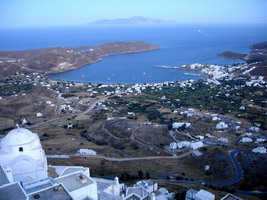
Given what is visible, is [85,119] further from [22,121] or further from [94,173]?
[94,173]

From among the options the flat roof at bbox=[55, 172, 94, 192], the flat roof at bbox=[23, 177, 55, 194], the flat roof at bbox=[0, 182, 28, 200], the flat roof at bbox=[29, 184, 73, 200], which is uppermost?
the flat roof at bbox=[0, 182, 28, 200]

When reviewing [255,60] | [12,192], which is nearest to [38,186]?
[12,192]

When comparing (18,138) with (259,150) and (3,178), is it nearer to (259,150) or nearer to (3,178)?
(3,178)

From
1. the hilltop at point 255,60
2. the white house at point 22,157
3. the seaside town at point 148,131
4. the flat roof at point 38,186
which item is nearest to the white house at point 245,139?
the seaside town at point 148,131

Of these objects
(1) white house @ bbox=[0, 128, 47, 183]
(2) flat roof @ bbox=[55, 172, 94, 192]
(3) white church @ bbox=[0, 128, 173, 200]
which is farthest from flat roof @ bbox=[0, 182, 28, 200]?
(1) white house @ bbox=[0, 128, 47, 183]

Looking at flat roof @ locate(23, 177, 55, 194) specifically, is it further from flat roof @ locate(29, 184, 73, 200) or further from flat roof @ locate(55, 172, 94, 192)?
flat roof @ locate(55, 172, 94, 192)
